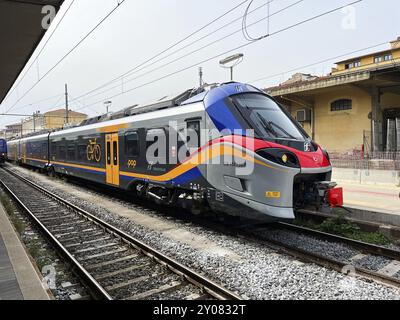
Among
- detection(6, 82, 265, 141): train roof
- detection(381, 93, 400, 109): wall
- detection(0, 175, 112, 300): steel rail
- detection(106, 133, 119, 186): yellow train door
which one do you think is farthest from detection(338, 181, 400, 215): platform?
detection(0, 175, 112, 300): steel rail

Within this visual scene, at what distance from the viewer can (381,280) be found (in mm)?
5180

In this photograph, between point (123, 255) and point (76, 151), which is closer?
point (123, 255)

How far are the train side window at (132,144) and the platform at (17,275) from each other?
420cm

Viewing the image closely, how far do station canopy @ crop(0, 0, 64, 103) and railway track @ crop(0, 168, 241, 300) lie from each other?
435 cm

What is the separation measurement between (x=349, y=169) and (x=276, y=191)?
466 inches

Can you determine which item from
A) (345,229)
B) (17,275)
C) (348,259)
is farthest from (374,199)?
(17,275)

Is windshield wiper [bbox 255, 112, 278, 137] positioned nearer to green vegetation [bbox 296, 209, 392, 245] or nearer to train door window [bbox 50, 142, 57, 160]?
green vegetation [bbox 296, 209, 392, 245]

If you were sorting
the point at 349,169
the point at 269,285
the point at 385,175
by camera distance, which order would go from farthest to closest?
the point at 349,169
the point at 385,175
the point at 269,285

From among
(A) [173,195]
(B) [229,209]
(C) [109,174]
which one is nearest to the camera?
(B) [229,209]

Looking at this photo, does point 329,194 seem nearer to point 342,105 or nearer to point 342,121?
point 342,121

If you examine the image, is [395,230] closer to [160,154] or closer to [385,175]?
[160,154]

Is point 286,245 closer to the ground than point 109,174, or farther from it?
closer to the ground

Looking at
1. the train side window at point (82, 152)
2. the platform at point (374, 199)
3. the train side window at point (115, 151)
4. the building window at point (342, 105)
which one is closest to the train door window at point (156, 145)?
the train side window at point (115, 151)
